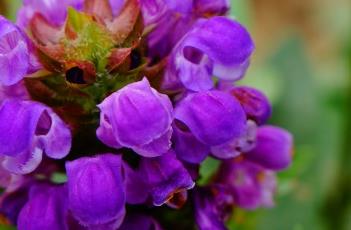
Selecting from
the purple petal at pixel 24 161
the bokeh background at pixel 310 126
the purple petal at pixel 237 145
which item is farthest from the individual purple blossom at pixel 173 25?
the bokeh background at pixel 310 126

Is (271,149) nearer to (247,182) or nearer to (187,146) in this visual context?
(247,182)

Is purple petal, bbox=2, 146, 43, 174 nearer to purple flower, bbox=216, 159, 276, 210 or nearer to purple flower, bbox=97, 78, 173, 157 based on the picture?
purple flower, bbox=97, 78, 173, 157

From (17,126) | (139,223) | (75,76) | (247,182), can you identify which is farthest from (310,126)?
(17,126)

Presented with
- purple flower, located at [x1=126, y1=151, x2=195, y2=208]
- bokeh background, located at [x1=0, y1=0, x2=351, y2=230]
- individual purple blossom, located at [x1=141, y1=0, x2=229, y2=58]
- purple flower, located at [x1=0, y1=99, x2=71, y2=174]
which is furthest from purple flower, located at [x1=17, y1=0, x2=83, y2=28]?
bokeh background, located at [x1=0, y1=0, x2=351, y2=230]

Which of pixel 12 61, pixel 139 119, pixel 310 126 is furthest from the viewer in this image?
pixel 310 126

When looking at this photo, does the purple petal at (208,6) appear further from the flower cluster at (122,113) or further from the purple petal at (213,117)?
the purple petal at (213,117)

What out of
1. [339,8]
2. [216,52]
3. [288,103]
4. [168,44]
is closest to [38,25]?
[168,44]

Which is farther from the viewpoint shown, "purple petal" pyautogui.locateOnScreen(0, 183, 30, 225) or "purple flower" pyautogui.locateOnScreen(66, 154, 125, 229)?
"purple petal" pyautogui.locateOnScreen(0, 183, 30, 225)
